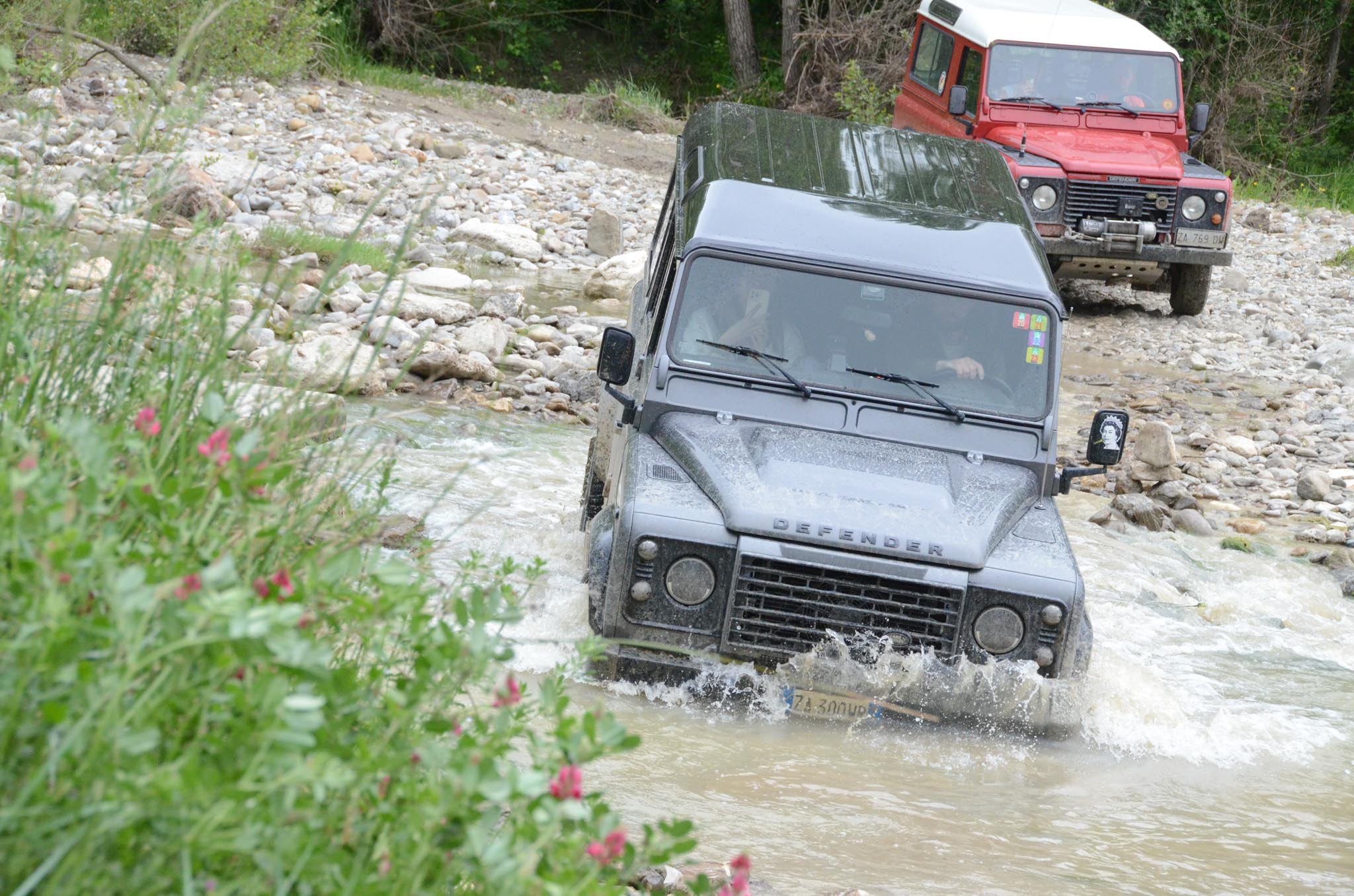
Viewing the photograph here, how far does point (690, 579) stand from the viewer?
453cm

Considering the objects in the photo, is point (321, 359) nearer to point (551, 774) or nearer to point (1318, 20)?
point (551, 774)

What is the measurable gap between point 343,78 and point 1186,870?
1732 cm

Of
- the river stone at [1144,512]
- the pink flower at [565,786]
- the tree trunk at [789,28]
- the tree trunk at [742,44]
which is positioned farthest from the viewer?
the tree trunk at [742,44]

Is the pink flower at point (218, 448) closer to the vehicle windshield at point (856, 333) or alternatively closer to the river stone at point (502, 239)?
the vehicle windshield at point (856, 333)

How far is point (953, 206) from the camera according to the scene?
578 centimetres

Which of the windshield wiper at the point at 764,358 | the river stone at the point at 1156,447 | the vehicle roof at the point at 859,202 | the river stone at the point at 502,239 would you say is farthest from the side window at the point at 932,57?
the windshield wiper at the point at 764,358

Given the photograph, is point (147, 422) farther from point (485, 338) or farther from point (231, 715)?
point (485, 338)

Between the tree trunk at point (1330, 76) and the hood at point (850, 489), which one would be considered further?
the tree trunk at point (1330, 76)

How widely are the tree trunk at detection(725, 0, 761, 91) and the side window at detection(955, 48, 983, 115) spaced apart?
41.8ft

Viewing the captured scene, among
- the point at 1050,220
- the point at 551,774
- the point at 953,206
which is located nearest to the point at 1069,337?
the point at 1050,220

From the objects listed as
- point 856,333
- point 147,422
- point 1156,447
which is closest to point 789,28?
point 1156,447

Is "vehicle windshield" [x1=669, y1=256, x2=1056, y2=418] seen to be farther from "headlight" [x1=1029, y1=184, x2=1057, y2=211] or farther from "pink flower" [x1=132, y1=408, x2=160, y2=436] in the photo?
"headlight" [x1=1029, y1=184, x2=1057, y2=211]

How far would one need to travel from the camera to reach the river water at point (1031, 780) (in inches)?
162

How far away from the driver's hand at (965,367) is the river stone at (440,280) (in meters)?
6.68
